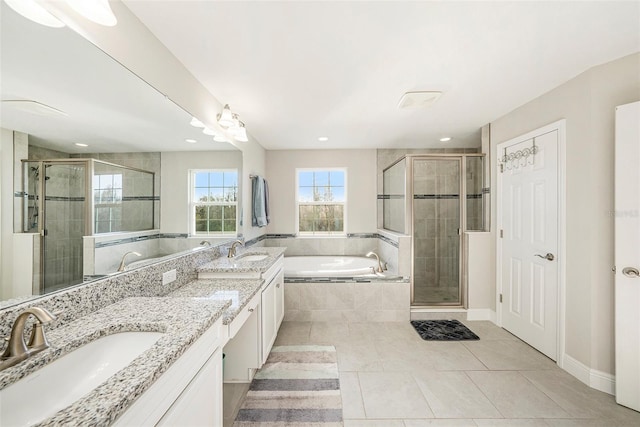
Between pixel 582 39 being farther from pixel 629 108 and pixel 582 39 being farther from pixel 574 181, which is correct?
pixel 574 181

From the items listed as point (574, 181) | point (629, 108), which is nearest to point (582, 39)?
point (629, 108)

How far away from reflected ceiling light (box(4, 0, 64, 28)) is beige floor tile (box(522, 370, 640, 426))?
3407 mm

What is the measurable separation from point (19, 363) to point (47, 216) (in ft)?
1.72

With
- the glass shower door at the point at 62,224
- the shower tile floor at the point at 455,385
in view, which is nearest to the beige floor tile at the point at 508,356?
the shower tile floor at the point at 455,385

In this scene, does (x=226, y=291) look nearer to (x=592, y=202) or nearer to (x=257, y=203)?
(x=257, y=203)

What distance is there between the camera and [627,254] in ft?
5.31

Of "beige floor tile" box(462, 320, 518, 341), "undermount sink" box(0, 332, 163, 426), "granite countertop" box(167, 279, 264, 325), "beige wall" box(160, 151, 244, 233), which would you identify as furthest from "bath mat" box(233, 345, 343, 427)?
"beige floor tile" box(462, 320, 518, 341)

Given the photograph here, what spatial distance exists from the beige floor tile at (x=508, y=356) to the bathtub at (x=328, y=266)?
1.27 m

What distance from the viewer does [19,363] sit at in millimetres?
687

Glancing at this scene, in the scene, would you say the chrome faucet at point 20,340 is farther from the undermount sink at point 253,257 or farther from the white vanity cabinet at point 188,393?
the undermount sink at point 253,257

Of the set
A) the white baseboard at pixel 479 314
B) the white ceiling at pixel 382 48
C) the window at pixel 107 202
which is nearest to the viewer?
the window at pixel 107 202

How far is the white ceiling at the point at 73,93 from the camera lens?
0.82m

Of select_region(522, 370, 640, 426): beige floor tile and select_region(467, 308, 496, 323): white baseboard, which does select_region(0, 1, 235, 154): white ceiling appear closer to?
select_region(522, 370, 640, 426): beige floor tile

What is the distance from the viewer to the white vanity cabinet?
69 cm
